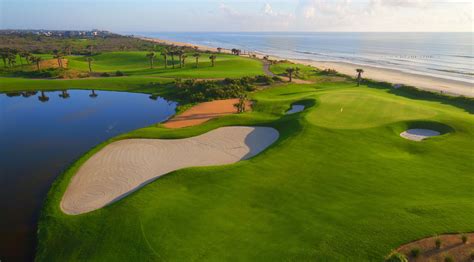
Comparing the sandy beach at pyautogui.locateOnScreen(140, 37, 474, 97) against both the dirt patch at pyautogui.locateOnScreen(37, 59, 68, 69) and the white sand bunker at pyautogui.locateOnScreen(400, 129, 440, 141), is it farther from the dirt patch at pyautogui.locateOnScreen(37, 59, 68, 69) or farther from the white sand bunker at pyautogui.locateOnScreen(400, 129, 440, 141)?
the dirt patch at pyautogui.locateOnScreen(37, 59, 68, 69)

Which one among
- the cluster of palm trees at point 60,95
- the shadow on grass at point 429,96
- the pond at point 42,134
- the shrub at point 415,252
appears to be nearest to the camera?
the shrub at point 415,252

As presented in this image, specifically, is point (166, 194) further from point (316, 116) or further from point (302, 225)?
point (316, 116)

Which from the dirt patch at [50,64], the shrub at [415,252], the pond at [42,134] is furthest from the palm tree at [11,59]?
the shrub at [415,252]

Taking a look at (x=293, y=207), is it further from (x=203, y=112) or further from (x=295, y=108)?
(x=203, y=112)

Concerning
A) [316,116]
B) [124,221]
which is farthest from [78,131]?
[316,116]

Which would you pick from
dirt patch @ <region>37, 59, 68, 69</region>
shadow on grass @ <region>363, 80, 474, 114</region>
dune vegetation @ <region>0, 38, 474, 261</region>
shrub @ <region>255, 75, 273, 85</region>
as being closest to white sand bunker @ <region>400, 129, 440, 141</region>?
dune vegetation @ <region>0, 38, 474, 261</region>

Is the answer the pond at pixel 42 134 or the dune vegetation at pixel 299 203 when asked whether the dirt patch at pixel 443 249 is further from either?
the pond at pixel 42 134

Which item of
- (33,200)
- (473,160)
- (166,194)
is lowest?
(33,200)
